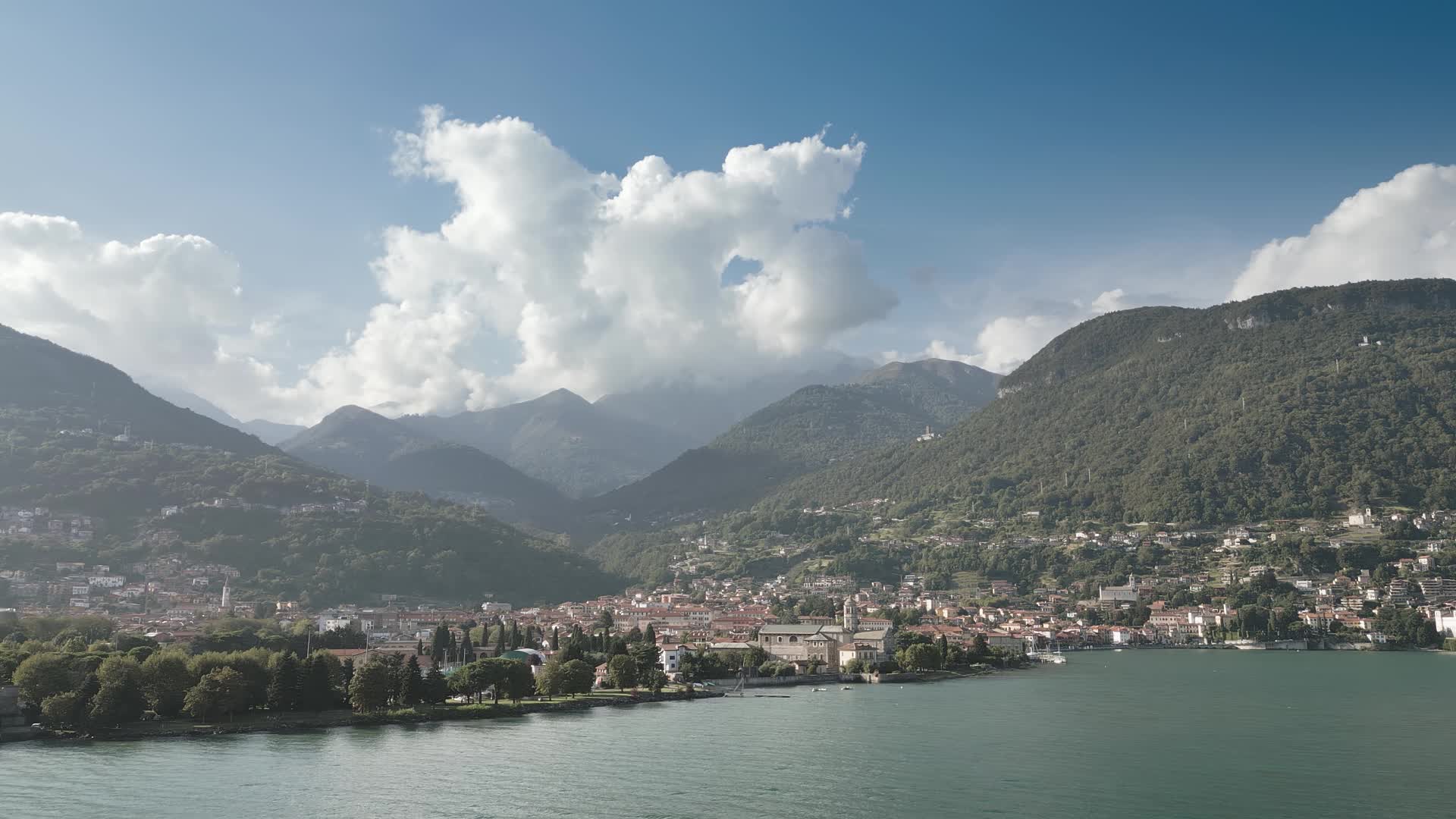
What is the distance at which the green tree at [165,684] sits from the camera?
4416cm

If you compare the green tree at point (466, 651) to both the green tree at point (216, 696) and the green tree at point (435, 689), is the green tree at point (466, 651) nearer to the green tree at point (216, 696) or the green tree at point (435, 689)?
the green tree at point (435, 689)

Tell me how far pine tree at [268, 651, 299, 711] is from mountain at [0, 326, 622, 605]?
75354 millimetres

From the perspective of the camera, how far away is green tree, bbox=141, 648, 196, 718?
44.2 meters

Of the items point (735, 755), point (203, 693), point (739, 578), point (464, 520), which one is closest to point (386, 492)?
point (464, 520)

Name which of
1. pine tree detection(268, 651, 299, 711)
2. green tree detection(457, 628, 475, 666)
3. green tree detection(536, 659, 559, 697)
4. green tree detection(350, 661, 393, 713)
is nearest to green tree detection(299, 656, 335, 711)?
pine tree detection(268, 651, 299, 711)

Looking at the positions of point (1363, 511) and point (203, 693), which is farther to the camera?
point (1363, 511)

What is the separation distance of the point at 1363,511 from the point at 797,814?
124 m

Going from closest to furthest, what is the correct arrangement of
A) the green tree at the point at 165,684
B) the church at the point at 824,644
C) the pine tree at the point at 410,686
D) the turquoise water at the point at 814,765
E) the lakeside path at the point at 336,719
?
the turquoise water at the point at 814,765, the lakeside path at the point at 336,719, the green tree at the point at 165,684, the pine tree at the point at 410,686, the church at the point at 824,644

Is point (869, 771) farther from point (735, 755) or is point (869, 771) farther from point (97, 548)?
point (97, 548)

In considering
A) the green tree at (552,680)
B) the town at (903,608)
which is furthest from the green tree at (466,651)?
the green tree at (552,680)

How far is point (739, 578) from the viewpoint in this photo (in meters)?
158

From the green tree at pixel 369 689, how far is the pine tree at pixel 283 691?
2.34m

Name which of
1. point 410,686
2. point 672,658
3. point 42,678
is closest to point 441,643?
point 672,658

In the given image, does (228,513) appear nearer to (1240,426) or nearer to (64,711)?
(64,711)
